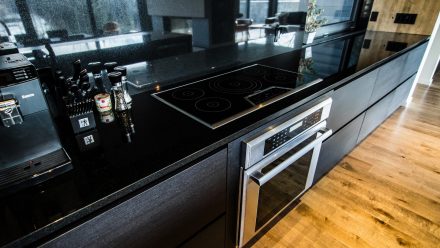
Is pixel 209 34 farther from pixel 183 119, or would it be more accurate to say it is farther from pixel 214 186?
pixel 214 186

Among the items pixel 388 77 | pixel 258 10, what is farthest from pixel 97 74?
pixel 388 77

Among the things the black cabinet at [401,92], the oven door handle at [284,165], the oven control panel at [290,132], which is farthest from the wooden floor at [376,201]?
the oven control panel at [290,132]

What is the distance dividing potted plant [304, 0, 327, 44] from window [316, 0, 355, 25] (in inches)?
4.1

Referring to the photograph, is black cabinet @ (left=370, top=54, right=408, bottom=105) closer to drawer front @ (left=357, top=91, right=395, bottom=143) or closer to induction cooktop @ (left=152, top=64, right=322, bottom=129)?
drawer front @ (left=357, top=91, right=395, bottom=143)

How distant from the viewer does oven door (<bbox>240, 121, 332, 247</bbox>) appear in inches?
45.0

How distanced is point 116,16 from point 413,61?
9.27ft

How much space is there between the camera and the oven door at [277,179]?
1.14 m

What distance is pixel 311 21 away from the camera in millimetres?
2180

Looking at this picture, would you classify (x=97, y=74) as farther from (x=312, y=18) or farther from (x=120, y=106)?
(x=312, y=18)

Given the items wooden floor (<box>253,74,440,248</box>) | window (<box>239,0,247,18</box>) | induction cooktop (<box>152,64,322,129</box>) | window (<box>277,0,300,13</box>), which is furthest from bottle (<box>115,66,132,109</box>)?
window (<box>277,0,300,13</box>)

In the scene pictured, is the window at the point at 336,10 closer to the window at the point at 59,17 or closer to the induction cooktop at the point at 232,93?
the induction cooktop at the point at 232,93

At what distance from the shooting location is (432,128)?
9.09ft

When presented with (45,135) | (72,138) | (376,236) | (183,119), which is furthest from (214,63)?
(376,236)

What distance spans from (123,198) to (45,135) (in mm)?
275
